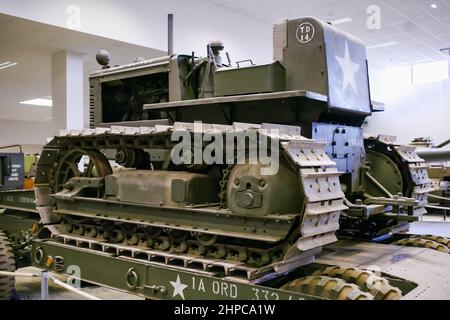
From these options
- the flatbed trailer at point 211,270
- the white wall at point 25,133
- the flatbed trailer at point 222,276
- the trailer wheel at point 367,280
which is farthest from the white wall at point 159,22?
the white wall at point 25,133

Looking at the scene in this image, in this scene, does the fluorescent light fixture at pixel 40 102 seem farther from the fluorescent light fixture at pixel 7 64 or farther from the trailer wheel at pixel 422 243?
the trailer wheel at pixel 422 243

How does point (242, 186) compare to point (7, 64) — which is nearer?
point (242, 186)

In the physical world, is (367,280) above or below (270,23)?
below

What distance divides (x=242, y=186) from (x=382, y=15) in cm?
1081

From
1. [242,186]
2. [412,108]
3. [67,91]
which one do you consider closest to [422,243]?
[242,186]

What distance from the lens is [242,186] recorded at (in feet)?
12.7

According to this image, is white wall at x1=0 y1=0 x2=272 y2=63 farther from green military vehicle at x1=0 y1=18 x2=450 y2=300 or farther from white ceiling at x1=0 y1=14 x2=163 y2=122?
green military vehicle at x1=0 y1=18 x2=450 y2=300

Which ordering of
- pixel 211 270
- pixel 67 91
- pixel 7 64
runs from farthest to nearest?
pixel 7 64, pixel 67 91, pixel 211 270

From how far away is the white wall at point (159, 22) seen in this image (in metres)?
9.14

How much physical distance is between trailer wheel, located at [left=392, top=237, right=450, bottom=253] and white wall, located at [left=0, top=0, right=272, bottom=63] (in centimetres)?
696

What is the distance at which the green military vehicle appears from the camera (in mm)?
3750

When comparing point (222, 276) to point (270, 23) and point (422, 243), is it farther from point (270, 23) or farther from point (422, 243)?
point (270, 23)

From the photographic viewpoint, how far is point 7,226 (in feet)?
20.5
